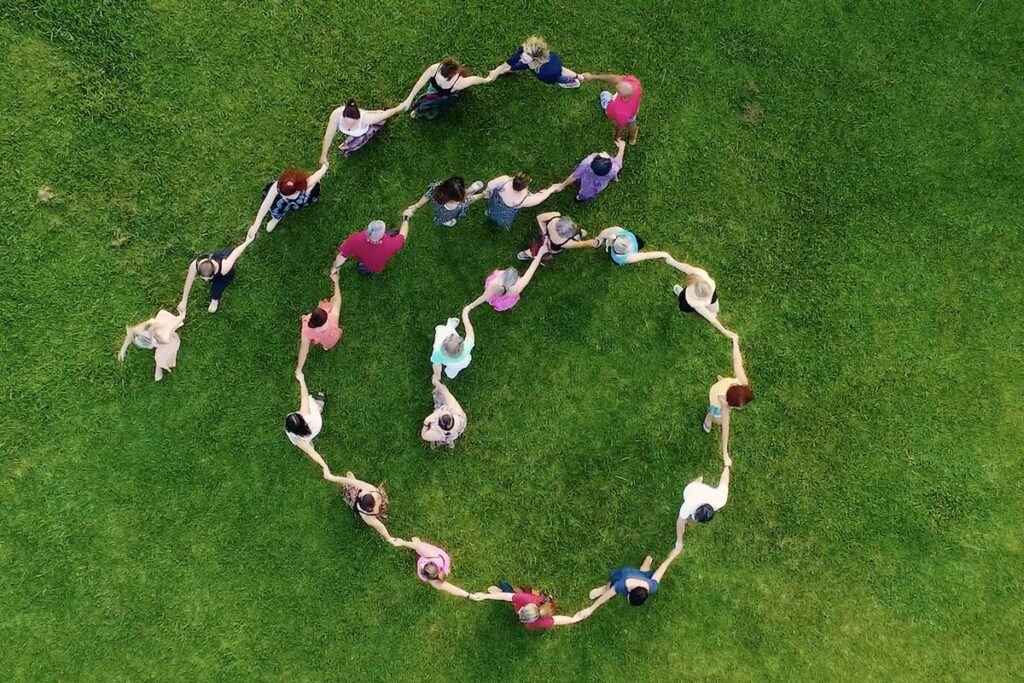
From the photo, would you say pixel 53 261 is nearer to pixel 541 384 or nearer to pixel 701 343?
pixel 541 384

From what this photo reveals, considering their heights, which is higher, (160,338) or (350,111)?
(350,111)

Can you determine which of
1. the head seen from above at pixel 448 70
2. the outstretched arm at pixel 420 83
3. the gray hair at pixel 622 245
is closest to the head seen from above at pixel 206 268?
the outstretched arm at pixel 420 83

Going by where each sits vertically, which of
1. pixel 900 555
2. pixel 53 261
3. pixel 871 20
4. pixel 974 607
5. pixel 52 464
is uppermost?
pixel 871 20

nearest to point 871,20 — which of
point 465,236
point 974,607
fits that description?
point 465,236

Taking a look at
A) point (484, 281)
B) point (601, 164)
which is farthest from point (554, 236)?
point (484, 281)

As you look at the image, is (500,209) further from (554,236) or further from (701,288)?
(701,288)

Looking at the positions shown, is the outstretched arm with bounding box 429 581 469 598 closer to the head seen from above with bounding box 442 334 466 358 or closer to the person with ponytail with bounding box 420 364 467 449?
the person with ponytail with bounding box 420 364 467 449

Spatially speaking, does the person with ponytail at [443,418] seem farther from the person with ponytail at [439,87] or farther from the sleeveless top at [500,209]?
the person with ponytail at [439,87]
